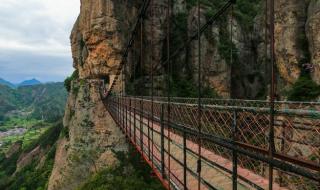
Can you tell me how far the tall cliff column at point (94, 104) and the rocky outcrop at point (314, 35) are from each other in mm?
10537

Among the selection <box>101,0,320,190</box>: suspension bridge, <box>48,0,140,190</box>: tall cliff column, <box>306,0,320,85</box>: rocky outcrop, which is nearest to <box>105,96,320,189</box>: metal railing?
<box>101,0,320,190</box>: suspension bridge

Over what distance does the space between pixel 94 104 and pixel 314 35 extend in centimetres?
1268

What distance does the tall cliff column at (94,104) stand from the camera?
19.2 m

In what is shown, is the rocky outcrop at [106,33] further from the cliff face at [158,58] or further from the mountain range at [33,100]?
the mountain range at [33,100]

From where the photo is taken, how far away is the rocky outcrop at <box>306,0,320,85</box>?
49.3 ft

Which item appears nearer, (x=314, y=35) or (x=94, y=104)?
(x=314, y=35)

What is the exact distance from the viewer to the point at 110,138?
19688 mm

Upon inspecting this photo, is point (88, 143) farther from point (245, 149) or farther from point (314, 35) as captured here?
point (245, 149)

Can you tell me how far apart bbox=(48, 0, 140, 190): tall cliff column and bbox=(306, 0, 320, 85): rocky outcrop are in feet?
34.6

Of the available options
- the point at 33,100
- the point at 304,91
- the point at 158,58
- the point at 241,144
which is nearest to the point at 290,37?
the point at 304,91

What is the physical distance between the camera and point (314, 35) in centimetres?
1559

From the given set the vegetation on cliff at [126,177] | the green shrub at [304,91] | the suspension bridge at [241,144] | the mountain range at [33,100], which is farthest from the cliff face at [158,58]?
the mountain range at [33,100]

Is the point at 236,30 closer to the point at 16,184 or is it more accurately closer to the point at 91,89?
the point at 91,89

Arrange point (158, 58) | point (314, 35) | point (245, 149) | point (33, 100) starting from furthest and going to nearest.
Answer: point (33, 100)
point (158, 58)
point (314, 35)
point (245, 149)
